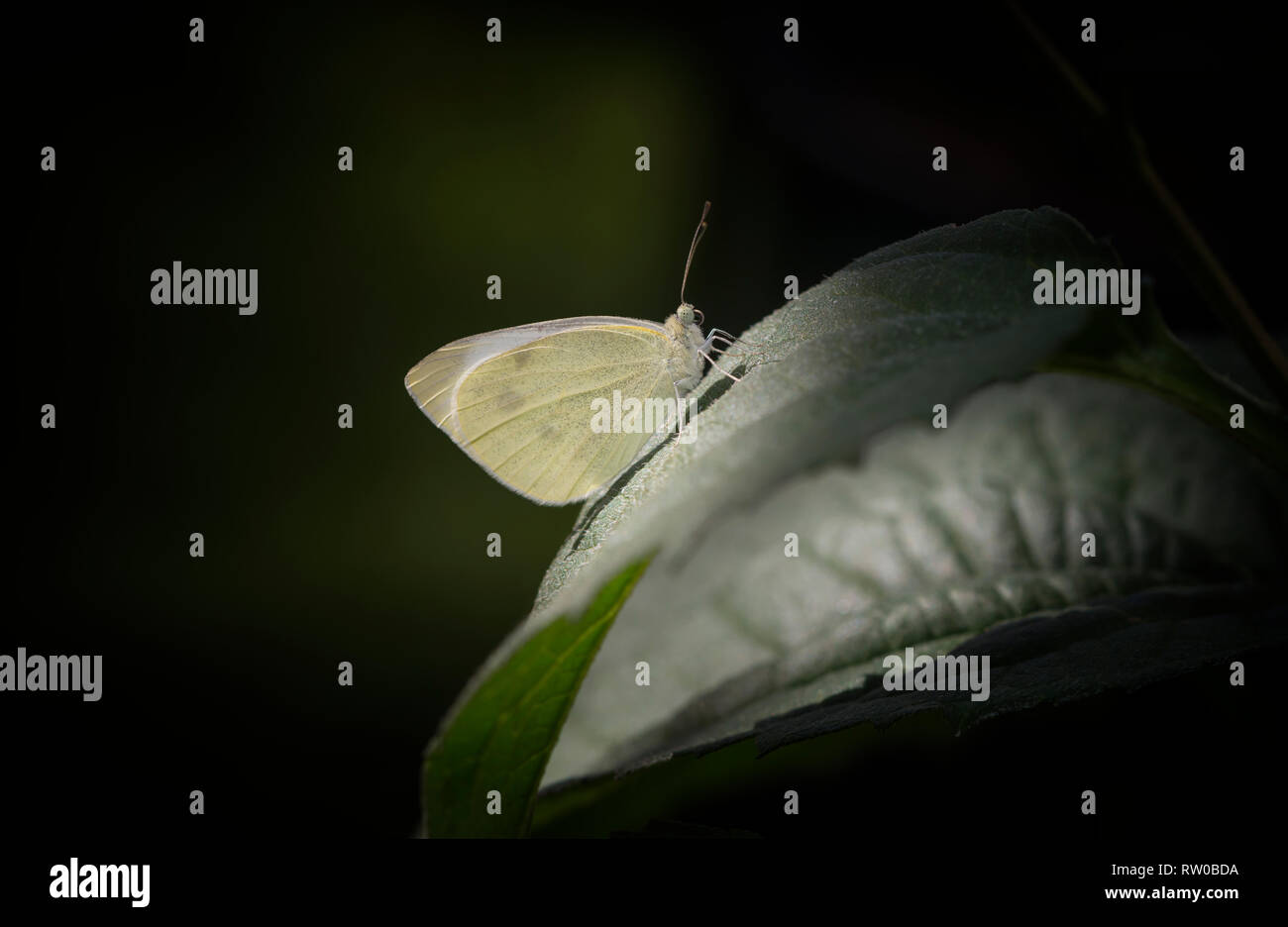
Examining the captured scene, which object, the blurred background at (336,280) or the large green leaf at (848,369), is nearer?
the large green leaf at (848,369)

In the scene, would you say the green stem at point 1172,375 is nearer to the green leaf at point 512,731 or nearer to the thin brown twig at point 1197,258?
the thin brown twig at point 1197,258

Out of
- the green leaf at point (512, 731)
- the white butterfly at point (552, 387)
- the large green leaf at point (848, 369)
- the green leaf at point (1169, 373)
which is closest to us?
the large green leaf at point (848, 369)

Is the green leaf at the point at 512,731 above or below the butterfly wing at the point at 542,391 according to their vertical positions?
below

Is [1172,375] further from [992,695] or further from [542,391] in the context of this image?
[542,391]

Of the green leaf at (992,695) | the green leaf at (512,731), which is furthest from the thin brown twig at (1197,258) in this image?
the green leaf at (512,731)

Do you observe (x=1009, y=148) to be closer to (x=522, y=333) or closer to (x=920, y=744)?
(x=522, y=333)

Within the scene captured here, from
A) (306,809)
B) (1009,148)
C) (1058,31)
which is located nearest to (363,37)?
(1009,148)

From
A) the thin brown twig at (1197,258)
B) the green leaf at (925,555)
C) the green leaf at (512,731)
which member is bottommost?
the green leaf at (512,731)
